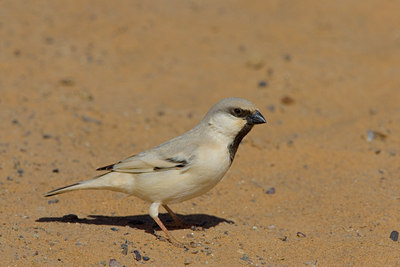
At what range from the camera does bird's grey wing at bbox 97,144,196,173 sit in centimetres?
639

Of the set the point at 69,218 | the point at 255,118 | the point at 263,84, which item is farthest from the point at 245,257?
the point at 263,84

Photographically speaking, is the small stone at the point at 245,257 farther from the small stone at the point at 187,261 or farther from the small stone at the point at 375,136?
the small stone at the point at 375,136

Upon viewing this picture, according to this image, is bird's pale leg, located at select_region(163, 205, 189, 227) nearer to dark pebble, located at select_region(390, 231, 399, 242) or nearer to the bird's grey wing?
the bird's grey wing

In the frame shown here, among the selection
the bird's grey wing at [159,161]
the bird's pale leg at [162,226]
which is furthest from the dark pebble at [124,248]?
the bird's grey wing at [159,161]

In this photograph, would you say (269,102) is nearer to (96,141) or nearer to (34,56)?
(96,141)

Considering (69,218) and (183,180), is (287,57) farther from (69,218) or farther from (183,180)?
(69,218)

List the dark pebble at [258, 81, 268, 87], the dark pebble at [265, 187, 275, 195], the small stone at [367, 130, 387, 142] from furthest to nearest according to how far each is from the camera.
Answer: the dark pebble at [258, 81, 268, 87], the small stone at [367, 130, 387, 142], the dark pebble at [265, 187, 275, 195]

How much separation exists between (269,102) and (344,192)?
3.94 meters

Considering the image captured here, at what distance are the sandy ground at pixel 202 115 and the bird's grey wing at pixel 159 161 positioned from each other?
74 cm

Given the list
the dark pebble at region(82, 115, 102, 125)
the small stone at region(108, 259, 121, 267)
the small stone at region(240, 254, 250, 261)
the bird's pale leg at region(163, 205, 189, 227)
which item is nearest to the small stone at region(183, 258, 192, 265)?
the small stone at region(240, 254, 250, 261)

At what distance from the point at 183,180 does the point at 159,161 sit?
42 centimetres

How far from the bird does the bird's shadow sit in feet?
1.71

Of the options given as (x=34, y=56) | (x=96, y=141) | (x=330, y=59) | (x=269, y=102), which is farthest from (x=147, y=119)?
(x=330, y=59)

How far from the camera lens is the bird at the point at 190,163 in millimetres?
6301
